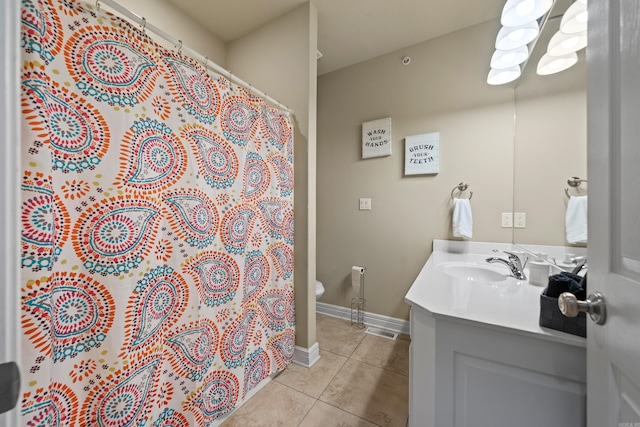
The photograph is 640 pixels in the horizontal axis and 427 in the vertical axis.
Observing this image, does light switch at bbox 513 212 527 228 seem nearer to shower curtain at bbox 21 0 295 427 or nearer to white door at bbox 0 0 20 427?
shower curtain at bbox 21 0 295 427

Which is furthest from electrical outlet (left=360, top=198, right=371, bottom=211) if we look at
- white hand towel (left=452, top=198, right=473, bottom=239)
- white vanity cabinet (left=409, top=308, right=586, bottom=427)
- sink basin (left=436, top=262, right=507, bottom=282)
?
white vanity cabinet (left=409, top=308, right=586, bottom=427)

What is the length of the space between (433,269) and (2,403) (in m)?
1.50

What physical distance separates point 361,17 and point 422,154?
112cm

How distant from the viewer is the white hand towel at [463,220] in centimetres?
180

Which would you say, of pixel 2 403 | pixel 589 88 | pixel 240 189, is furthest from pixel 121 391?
pixel 589 88

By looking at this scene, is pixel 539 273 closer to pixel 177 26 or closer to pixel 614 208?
pixel 614 208

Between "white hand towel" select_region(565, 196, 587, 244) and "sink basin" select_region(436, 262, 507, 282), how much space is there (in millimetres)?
366

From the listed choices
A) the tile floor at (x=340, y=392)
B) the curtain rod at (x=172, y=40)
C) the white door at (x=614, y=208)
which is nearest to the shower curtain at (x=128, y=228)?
the curtain rod at (x=172, y=40)

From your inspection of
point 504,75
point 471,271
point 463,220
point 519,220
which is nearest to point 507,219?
point 519,220

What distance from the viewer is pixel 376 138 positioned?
7.20 ft

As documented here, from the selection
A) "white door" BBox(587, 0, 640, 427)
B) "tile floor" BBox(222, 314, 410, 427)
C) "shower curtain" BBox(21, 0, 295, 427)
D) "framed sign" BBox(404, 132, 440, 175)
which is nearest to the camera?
"white door" BBox(587, 0, 640, 427)

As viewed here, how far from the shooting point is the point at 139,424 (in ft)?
2.90

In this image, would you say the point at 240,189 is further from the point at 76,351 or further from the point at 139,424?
the point at 139,424

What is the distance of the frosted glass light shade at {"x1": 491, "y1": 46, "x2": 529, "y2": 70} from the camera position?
1.42 m
